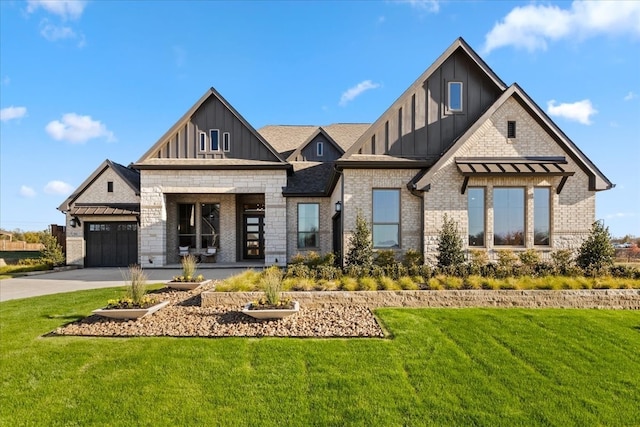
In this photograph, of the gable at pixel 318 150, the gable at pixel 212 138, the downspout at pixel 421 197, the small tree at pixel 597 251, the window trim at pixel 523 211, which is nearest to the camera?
the small tree at pixel 597 251

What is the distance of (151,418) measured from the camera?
4039 mm

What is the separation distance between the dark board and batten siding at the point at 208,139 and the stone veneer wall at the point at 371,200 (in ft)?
19.6

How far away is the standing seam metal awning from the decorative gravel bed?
6.01 meters

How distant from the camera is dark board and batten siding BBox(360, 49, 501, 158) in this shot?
12.3 meters

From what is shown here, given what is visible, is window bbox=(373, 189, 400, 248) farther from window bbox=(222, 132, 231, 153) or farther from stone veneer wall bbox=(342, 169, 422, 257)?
window bbox=(222, 132, 231, 153)

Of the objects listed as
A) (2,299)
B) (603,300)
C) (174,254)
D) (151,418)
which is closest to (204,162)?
(174,254)

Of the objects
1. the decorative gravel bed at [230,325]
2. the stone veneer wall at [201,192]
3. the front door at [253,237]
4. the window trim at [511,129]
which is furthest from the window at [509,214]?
the front door at [253,237]

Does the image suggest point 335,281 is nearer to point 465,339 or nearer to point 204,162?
point 465,339

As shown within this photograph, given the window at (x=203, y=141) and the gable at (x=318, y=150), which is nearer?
the window at (x=203, y=141)

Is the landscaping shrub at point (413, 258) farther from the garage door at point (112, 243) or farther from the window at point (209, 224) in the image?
the garage door at point (112, 243)

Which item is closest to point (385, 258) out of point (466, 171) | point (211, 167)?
point (466, 171)

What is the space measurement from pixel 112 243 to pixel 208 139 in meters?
8.11

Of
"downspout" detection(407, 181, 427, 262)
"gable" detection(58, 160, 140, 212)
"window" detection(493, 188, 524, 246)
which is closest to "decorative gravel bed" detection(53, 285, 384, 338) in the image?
"downspout" detection(407, 181, 427, 262)

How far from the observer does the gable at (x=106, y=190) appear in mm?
18609
